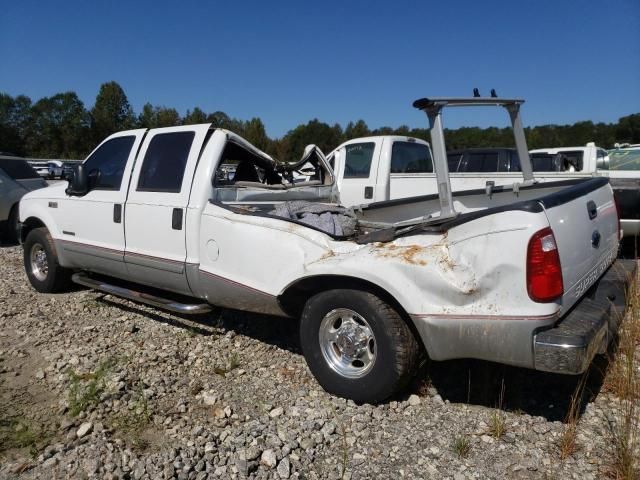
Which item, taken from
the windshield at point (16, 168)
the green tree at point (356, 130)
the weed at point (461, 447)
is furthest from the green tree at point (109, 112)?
the weed at point (461, 447)

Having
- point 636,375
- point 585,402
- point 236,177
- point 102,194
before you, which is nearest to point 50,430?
point 102,194

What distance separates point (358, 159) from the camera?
8539 mm

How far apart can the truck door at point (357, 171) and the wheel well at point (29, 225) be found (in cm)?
449

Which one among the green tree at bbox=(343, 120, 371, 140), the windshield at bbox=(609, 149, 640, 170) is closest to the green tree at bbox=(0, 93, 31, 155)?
the green tree at bbox=(343, 120, 371, 140)

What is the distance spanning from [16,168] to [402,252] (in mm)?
9341

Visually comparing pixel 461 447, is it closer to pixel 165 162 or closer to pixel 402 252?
pixel 402 252

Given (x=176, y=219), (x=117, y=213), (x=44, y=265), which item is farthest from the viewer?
(x=44, y=265)

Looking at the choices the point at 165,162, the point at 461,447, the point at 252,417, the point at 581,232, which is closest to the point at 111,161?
the point at 165,162

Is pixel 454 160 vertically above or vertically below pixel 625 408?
above

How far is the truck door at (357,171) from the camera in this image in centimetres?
826

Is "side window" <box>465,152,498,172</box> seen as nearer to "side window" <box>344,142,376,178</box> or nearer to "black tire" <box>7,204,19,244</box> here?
"side window" <box>344,142,376,178</box>

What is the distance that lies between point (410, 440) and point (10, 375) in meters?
2.92

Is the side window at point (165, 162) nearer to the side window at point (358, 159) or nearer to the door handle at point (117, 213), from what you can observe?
the door handle at point (117, 213)

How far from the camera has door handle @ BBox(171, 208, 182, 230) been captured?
13.1 ft
